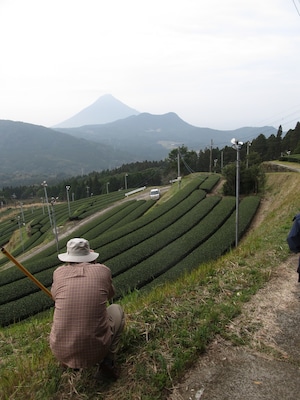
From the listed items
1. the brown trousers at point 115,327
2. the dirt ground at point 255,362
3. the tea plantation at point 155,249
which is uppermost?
the brown trousers at point 115,327

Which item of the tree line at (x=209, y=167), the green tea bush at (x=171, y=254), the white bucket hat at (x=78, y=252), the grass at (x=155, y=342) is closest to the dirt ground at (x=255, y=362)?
the grass at (x=155, y=342)

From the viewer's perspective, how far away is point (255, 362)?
3244 mm

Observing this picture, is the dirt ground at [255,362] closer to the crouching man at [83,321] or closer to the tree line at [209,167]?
the crouching man at [83,321]

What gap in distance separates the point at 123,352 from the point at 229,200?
79.0 ft

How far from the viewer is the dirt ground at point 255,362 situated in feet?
9.30

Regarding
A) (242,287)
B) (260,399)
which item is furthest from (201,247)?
(260,399)

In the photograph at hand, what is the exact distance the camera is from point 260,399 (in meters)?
2.75

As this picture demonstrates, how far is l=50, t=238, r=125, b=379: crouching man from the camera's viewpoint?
279cm

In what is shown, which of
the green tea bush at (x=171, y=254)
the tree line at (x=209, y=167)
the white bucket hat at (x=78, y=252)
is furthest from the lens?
the tree line at (x=209, y=167)

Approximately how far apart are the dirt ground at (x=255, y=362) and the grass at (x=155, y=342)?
15 cm

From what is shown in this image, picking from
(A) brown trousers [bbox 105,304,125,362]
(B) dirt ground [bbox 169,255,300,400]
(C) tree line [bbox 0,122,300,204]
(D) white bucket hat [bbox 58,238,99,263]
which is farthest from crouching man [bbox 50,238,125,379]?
(C) tree line [bbox 0,122,300,204]

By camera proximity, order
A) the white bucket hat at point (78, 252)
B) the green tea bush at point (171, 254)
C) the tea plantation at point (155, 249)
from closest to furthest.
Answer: the white bucket hat at point (78, 252) < the tea plantation at point (155, 249) < the green tea bush at point (171, 254)

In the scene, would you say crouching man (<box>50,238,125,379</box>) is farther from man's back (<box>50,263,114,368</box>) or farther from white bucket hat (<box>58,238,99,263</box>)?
white bucket hat (<box>58,238,99,263</box>)

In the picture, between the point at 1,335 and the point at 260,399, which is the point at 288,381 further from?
the point at 1,335
